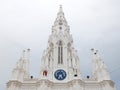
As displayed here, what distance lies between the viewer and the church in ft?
131

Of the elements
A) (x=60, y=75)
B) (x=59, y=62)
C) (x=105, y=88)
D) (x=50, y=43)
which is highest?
(x=50, y=43)

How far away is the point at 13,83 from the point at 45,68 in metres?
6.68

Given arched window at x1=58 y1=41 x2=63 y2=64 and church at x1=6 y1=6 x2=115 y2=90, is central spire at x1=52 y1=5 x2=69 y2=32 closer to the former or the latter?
church at x1=6 y1=6 x2=115 y2=90

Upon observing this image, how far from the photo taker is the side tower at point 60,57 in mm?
42125

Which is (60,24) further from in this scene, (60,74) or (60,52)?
(60,74)

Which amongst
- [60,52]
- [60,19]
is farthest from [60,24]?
[60,52]

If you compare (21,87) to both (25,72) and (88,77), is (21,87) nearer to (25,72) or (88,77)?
(25,72)

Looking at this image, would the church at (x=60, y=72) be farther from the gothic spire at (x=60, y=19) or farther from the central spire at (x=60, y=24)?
the gothic spire at (x=60, y=19)

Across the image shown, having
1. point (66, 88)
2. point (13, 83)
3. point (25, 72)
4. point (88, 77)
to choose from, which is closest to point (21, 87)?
point (13, 83)

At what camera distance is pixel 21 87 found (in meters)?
40.2

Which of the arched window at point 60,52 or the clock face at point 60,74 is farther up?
the arched window at point 60,52

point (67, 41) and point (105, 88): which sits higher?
point (67, 41)

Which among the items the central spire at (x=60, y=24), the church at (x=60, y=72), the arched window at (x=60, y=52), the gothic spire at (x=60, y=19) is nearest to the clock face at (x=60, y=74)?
the church at (x=60, y=72)

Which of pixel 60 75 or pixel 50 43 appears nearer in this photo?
pixel 60 75
